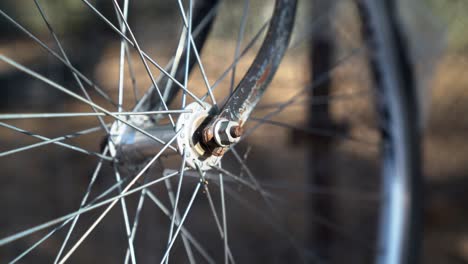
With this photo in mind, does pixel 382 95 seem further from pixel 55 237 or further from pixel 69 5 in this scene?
pixel 69 5

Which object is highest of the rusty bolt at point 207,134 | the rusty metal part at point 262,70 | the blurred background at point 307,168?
the blurred background at point 307,168

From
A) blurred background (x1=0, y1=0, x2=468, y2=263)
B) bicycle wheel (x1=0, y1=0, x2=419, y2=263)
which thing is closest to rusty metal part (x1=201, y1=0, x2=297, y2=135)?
bicycle wheel (x1=0, y1=0, x2=419, y2=263)

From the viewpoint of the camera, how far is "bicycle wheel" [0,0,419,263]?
30.4 inches

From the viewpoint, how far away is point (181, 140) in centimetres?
74

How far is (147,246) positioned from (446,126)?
3.74 feet

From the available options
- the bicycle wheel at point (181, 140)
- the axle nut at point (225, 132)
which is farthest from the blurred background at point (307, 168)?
the axle nut at point (225, 132)

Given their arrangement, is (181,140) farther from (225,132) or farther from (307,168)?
(307,168)

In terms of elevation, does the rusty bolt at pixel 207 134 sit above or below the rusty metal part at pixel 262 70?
below

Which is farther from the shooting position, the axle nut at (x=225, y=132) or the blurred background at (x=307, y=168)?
the blurred background at (x=307, y=168)

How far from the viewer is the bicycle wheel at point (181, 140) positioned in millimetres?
772

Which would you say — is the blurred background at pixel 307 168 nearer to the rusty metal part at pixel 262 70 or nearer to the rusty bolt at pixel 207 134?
the rusty metal part at pixel 262 70

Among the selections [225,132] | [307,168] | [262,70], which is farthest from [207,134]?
[307,168]

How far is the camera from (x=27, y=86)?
299 centimetres

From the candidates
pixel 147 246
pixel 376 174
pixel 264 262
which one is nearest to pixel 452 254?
pixel 376 174
